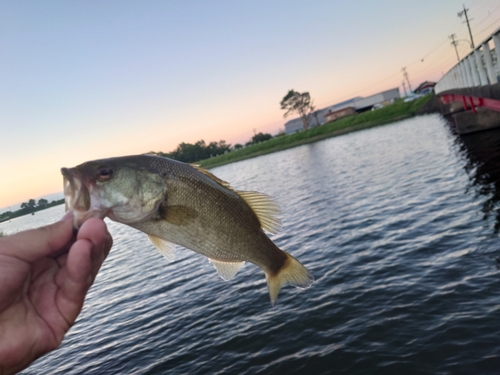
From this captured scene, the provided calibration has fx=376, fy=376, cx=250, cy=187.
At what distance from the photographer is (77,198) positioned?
105 inches

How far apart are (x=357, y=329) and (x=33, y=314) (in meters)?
7.24

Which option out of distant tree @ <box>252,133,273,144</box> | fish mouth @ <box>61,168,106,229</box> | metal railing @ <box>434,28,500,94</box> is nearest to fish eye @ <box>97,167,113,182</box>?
fish mouth @ <box>61,168,106,229</box>

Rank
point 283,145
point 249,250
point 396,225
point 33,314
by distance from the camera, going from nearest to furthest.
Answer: point 33,314, point 249,250, point 396,225, point 283,145

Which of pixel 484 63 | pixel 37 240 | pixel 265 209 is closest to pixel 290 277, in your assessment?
pixel 265 209

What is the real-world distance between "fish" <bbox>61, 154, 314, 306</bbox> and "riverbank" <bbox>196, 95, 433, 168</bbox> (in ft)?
249

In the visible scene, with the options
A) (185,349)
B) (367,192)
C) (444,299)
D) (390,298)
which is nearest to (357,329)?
(390,298)

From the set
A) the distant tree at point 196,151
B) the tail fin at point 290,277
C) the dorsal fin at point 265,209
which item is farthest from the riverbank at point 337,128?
the dorsal fin at point 265,209

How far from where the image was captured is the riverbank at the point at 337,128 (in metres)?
83.2

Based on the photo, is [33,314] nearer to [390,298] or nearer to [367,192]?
[390,298]

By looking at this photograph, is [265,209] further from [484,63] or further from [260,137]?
[260,137]

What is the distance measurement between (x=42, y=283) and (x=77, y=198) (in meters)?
→ 0.86

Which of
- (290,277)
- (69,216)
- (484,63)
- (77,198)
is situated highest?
(484,63)

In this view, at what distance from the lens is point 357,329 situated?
8430mm

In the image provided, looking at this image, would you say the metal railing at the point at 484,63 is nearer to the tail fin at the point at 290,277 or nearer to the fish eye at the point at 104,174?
the tail fin at the point at 290,277
